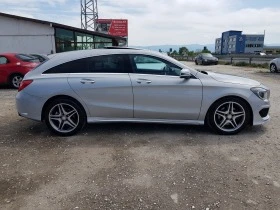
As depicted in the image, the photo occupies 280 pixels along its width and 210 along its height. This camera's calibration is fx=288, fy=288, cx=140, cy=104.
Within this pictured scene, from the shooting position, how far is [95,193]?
3191mm

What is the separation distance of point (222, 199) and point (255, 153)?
145 cm

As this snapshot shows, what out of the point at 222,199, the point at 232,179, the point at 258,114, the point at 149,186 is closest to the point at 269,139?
the point at 258,114

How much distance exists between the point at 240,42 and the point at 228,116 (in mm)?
83964

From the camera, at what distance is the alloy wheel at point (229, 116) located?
499cm

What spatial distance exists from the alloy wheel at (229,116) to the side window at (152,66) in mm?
992

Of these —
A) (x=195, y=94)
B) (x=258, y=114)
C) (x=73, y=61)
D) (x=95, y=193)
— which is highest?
(x=73, y=61)

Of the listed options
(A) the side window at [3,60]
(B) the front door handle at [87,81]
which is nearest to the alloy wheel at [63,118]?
(B) the front door handle at [87,81]

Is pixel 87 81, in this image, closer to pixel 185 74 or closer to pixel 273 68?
pixel 185 74

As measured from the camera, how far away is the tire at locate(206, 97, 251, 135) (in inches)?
195

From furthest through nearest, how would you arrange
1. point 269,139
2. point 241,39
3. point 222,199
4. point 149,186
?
point 241,39
point 269,139
point 149,186
point 222,199

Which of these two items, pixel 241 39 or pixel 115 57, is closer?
pixel 115 57

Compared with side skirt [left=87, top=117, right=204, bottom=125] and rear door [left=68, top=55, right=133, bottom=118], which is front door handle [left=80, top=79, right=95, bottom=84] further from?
side skirt [left=87, top=117, right=204, bottom=125]

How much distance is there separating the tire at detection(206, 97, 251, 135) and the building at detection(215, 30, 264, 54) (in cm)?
8003

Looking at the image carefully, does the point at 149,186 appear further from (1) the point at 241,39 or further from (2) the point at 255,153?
(1) the point at 241,39
